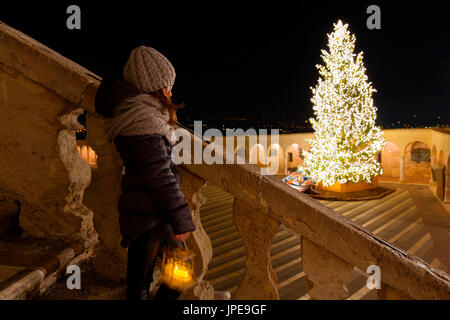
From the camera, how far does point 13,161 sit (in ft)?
6.52

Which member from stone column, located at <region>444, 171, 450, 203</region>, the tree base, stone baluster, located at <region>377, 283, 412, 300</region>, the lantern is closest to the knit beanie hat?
the lantern

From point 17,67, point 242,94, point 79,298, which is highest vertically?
point 242,94

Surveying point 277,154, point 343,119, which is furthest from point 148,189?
point 277,154

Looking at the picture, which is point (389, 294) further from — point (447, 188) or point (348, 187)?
point (447, 188)

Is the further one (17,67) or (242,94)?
(242,94)

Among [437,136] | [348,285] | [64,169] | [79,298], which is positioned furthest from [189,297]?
[437,136]

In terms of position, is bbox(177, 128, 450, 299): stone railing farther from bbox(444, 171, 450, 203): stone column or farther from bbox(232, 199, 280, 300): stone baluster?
bbox(444, 171, 450, 203): stone column

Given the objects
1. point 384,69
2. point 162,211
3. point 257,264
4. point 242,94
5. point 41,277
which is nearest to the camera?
point 162,211

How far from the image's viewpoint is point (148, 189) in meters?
1.38

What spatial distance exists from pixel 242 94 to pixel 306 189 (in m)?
29.2

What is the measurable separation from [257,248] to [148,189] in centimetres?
73

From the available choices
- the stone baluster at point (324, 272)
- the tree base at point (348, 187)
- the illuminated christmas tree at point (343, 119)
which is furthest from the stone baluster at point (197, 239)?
the tree base at point (348, 187)

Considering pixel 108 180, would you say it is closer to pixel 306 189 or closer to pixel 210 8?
pixel 306 189

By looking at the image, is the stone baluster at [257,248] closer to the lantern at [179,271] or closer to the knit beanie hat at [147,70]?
the lantern at [179,271]
